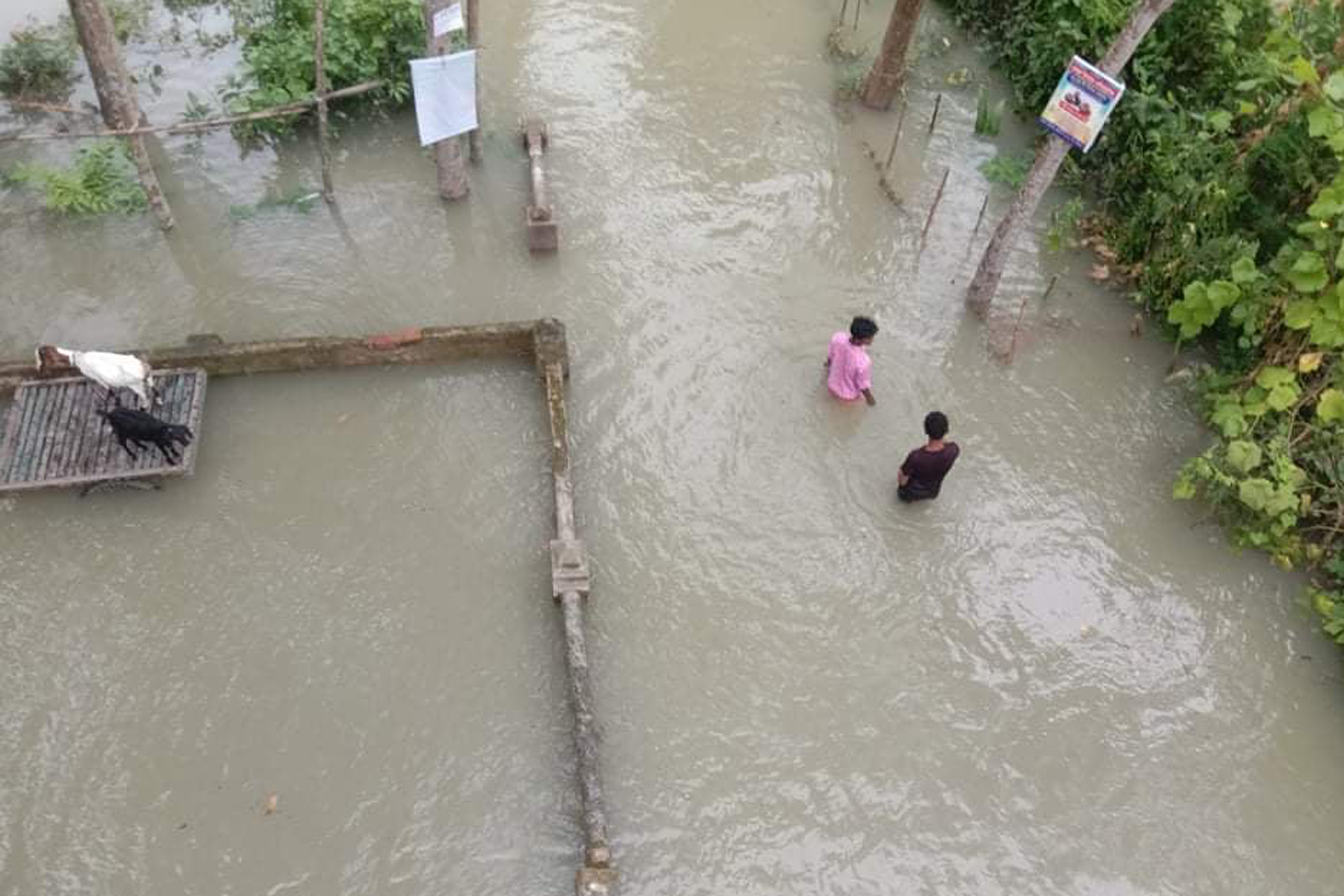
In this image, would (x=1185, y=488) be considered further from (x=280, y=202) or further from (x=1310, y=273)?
(x=280, y=202)

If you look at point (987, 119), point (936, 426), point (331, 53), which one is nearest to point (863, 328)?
point (936, 426)

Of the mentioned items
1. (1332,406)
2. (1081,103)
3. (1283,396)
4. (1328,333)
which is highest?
(1081,103)

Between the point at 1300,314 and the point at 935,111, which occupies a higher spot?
the point at 1300,314

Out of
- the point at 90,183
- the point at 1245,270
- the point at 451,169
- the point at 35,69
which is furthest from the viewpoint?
the point at 35,69

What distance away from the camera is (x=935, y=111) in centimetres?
1048

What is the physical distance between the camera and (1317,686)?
6.50 metres

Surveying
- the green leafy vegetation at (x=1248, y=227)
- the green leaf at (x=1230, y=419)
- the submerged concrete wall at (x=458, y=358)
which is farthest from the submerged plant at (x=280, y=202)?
the green leaf at (x=1230, y=419)

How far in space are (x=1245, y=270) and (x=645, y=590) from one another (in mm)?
5624

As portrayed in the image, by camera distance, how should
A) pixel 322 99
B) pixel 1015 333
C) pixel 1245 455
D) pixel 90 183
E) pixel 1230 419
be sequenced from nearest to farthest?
pixel 1245 455, pixel 1230 419, pixel 322 99, pixel 1015 333, pixel 90 183

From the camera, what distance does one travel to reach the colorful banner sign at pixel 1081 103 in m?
6.79

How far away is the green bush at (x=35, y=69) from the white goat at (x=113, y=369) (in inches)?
183

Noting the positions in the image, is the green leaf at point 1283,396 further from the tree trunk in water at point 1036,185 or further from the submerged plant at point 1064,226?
the submerged plant at point 1064,226

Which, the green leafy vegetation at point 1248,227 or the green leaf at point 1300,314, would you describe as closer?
the green leafy vegetation at point 1248,227

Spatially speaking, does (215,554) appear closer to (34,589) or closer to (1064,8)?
(34,589)
